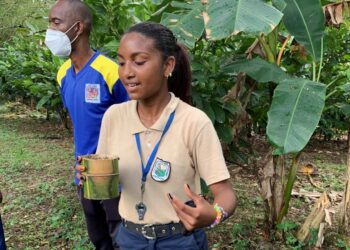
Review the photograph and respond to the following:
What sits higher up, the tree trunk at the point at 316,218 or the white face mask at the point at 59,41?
the white face mask at the point at 59,41

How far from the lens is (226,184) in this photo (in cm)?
149

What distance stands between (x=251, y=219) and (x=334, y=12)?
183 cm

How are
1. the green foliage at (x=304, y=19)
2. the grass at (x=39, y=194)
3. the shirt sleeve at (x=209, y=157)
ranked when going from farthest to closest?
the grass at (x=39, y=194)
the green foliage at (x=304, y=19)
the shirt sleeve at (x=209, y=157)

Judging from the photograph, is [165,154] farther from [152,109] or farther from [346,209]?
[346,209]

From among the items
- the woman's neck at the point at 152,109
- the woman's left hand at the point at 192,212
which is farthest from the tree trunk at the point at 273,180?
the woman's left hand at the point at 192,212

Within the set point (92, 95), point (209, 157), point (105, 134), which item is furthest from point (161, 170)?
point (92, 95)

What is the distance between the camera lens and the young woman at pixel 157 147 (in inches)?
58.9

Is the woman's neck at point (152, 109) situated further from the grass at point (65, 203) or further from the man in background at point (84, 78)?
the grass at point (65, 203)

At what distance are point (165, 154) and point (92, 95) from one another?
1010mm

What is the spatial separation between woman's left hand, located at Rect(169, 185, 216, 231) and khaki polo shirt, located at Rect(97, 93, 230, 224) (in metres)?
0.22

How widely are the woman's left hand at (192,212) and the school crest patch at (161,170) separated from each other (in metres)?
0.27

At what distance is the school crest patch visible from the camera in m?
1.52

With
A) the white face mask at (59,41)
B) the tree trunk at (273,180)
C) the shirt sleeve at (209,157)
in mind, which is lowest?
the tree trunk at (273,180)

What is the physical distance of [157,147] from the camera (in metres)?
1.55
